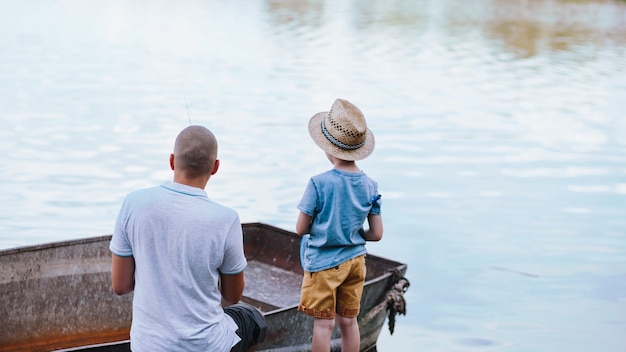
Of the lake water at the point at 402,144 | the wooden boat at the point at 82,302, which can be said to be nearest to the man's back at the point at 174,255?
the wooden boat at the point at 82,302

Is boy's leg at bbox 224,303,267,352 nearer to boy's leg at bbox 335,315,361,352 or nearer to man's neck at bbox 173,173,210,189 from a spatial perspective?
man's neck at bbox 173,173,210,189

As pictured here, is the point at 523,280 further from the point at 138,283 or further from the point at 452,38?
the point at 452,38

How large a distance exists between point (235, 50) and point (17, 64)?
643cm

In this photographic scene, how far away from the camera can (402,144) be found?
1504 cm

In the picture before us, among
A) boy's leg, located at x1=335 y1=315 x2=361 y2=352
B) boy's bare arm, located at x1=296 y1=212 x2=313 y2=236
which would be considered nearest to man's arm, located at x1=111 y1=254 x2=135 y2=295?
boy's bare arm, located at x1=296 y1=212 x2=313 y2=236

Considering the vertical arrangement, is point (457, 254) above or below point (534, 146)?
above

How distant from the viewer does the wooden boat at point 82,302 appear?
6.08m

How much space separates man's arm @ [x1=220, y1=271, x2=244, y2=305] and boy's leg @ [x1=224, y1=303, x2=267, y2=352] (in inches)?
6.0

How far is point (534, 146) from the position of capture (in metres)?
15.5

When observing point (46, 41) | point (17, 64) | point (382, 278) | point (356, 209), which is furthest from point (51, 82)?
point (356, 209)

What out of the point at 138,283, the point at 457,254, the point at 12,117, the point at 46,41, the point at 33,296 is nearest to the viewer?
the point at 138,283

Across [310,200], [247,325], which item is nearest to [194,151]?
[247,325]

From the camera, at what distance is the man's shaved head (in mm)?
3725

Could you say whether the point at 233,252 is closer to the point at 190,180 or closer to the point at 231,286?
the point at 231,286
